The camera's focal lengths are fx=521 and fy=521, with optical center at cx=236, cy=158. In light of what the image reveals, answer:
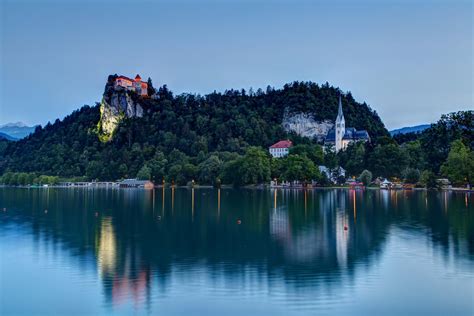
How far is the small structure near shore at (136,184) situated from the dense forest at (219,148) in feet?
8.10

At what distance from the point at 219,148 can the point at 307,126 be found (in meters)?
43.4

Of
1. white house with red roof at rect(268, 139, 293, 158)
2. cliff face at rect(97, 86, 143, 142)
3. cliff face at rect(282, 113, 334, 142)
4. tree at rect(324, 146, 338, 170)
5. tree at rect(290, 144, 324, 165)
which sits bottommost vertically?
tree at rect(324, 146, 338, 170)

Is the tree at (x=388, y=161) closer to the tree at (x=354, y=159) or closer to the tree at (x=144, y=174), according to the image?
the tree at (x=354, y=159)

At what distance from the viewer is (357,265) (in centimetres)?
2370

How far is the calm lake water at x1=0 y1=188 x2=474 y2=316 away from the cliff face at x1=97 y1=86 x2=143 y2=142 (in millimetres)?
145855

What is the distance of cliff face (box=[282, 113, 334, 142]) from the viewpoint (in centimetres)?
18362

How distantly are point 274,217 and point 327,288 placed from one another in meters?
25.6

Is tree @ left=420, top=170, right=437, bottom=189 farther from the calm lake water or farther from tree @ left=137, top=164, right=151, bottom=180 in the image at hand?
tree @ left=137, top=164, right=151, bottom=180

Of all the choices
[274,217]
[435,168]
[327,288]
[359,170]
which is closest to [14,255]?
[327,288]

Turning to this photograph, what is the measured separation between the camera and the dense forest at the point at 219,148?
114 m

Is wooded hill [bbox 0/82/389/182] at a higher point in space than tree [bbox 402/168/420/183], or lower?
higher

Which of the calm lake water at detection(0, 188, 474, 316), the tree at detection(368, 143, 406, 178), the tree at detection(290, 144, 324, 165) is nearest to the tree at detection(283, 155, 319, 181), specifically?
the tree at detection(368, 143, 406, 178)

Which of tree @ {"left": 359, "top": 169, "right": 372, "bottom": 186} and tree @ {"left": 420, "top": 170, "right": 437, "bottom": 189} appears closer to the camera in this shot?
tree @ {"left": 420, "top": 170, "right": 437, "bottom": 189}

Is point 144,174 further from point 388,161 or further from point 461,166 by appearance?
point 461,166
